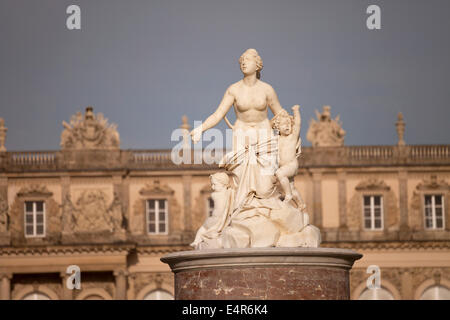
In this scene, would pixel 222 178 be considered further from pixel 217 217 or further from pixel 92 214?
pixel 92 214

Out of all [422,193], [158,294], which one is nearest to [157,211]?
[158,294]

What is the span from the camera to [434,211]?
2016 inches

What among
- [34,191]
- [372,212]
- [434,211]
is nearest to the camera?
[34,191]

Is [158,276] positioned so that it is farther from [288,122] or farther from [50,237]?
[288,122]

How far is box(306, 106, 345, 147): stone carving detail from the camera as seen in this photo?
51.5 meters

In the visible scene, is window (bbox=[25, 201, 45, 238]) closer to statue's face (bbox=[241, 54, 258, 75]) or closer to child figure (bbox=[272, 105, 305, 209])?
statue's face (bbox=[241, 54, 258, 75])

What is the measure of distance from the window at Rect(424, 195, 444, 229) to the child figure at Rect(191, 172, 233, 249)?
35160 mm

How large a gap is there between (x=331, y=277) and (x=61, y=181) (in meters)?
35.7

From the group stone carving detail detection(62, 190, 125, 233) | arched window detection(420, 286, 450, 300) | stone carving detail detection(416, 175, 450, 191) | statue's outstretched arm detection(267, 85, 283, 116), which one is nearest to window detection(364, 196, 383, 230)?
stone carving detail detection(416, 175, 450, 191)

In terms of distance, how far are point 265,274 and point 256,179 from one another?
164cm

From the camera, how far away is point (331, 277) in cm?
1598
